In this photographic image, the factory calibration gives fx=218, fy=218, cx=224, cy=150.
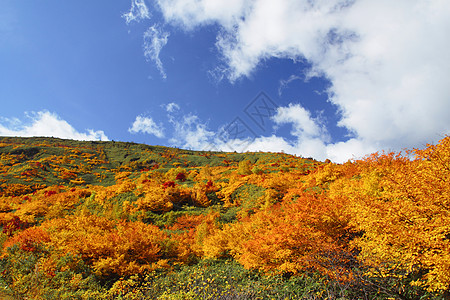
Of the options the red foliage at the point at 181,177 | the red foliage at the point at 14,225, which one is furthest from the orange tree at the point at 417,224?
the red foliage at the point at 181,177

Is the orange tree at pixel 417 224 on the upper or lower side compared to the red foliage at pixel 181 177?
lower

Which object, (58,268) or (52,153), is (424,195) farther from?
(52,153)

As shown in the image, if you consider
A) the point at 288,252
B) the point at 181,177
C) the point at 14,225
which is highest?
the point at 181,177

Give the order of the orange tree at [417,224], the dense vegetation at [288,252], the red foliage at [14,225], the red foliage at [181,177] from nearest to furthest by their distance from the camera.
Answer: the orange tree at [417,224]
the dense vegetation at [288,252]
the red foliage at [14,225]
the red foliage at [181,177]

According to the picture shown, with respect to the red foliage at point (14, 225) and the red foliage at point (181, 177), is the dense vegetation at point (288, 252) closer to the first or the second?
the red foliage at point (14, 225)

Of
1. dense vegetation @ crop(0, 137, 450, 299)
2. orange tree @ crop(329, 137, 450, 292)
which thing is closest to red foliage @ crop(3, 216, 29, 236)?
dense vegetation @ crop(0, 137, 450, 299)

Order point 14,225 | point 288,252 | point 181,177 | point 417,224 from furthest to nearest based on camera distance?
point 181,177, point 14,225, point 288,252, point 417,224

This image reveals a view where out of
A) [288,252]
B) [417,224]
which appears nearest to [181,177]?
[288,252]

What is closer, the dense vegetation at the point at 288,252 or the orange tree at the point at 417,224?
the orange tree at the point at 417,224

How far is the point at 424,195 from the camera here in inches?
255

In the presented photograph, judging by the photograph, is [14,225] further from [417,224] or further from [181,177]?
[417,224]

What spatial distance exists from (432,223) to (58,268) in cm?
1347

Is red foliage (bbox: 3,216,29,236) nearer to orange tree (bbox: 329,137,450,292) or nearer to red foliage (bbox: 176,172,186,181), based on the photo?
red foliage (bbox: 176,172,186,181)

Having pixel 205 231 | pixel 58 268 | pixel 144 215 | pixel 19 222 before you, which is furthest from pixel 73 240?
pixel 19 222
